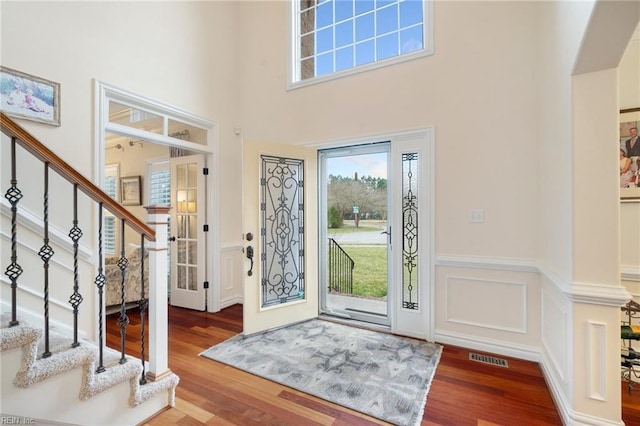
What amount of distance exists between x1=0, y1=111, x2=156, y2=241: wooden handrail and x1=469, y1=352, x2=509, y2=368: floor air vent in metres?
2.88

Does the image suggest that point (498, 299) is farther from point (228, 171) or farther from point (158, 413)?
point (228, 171)

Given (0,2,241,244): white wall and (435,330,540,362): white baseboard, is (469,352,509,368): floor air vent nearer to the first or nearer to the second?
(435,330,540,362): white baseboard

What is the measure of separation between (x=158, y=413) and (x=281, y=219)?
6.94 ft

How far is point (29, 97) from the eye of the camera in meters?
2.28

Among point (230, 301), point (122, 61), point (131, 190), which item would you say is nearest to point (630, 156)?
point (230, 301)

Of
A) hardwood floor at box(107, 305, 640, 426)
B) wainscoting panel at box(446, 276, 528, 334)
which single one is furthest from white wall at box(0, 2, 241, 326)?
wainscoting panel at box(446, 276, 528, 334)

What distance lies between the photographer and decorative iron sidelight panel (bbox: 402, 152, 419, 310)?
311 centimetres

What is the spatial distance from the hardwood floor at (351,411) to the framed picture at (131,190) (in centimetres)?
338

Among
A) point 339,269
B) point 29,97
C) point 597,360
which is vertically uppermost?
point 29,97

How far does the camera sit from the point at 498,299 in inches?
108

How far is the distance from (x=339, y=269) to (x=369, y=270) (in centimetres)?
41

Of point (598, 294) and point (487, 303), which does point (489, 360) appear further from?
point (598, 294)

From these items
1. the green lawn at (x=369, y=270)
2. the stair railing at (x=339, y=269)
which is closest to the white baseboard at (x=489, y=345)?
the green lawn at (x=369, y=270)

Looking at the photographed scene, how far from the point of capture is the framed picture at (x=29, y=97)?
2176mm
